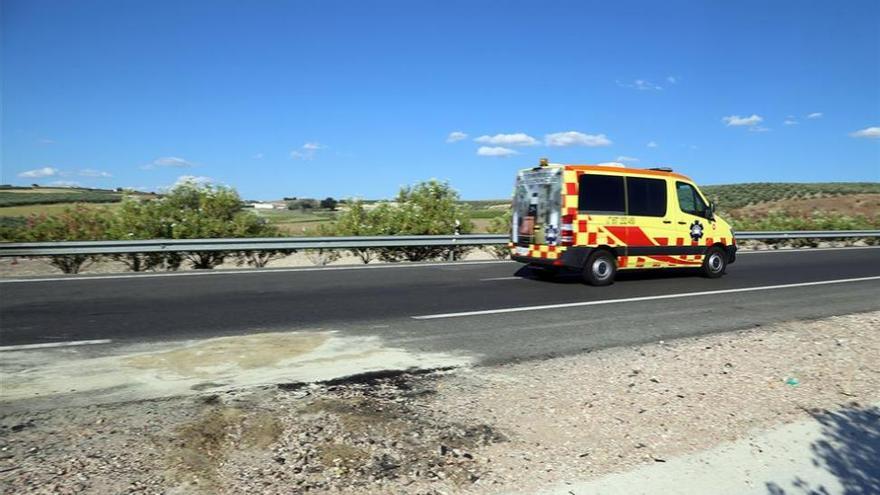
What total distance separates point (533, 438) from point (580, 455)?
349mm

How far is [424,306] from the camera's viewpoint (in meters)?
9.34

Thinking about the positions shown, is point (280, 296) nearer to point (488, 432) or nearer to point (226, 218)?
point (488, 432)

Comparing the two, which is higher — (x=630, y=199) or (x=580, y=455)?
(x=630, y=199)

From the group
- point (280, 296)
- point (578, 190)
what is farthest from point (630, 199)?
point (280, 296)

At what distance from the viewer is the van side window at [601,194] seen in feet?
37.8

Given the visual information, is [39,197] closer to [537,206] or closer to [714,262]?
[537,206]

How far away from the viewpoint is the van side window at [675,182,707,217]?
13.0 metres

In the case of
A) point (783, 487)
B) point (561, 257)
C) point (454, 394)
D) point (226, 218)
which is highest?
point (226, 218)

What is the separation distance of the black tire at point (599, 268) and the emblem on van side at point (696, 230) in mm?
2404

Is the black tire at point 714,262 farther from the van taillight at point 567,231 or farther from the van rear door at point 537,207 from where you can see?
the van rear door at point 537,207

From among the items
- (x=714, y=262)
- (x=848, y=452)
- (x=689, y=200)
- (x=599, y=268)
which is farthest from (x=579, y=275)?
(x=848, y=452)

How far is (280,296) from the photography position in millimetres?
10008

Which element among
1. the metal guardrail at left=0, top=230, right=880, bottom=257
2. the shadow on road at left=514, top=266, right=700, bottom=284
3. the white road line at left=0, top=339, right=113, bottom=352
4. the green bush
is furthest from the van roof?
the green bush

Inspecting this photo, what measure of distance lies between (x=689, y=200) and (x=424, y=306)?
7178 mm
